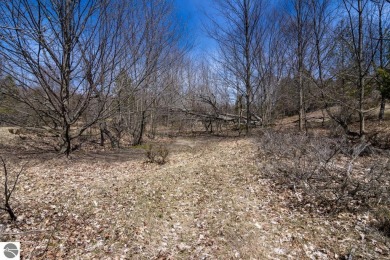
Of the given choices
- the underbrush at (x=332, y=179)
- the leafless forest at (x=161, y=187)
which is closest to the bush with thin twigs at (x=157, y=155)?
the leafless forest at (x=161, y=187)

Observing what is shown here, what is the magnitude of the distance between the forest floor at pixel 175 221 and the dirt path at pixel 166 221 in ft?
0.05

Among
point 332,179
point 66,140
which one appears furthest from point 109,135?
point 332,179

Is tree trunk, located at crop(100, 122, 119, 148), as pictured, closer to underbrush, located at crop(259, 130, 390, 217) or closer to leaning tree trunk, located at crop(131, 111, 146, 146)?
leaning tree trunk, located at crop(131, 111, 146, 146)

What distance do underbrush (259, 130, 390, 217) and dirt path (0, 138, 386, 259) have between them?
0.39 m

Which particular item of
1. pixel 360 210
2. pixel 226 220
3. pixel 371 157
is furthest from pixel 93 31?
pixel 371 157

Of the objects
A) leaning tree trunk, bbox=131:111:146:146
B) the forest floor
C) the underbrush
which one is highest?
leaning tree trunk, bbox=131:111:146:146

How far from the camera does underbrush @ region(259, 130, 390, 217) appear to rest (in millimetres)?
3745

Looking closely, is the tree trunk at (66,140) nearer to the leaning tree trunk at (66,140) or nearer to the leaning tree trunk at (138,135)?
the leaning tree trunk at (66,140)

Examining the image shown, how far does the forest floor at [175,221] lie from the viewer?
2908mm

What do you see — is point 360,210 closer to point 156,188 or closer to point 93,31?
point 156,188

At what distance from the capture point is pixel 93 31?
5.66 m

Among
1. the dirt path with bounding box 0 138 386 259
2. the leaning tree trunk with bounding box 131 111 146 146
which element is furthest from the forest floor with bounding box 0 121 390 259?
the leaning tree trunk with bounding box 131 111 146 146

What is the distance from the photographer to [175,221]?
12.1 feet

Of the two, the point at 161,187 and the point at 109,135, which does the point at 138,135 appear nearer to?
the point at 109,135
